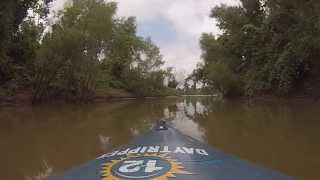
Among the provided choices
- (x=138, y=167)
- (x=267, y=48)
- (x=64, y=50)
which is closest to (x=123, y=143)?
(x=138, y=167)

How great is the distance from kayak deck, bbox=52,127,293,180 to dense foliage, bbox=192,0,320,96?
62.8 ft

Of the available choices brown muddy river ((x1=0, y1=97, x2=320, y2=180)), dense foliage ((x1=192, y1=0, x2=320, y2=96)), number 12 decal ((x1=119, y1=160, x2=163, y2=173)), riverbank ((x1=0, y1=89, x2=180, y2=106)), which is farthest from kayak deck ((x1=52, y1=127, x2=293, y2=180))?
riverbank ((x1=0, y1=89, x2=180, y2=106))

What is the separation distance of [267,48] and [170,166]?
1217 inches

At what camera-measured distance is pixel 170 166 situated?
5.46 m

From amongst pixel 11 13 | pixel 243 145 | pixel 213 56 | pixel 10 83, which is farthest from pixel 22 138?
pixel 213 56

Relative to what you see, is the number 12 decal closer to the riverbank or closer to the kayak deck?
the kayak deck

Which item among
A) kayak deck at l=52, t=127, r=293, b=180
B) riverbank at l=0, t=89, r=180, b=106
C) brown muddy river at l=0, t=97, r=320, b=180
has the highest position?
riverbank at l=0, t=89, r=180, b=106

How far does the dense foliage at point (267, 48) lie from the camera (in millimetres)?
28812

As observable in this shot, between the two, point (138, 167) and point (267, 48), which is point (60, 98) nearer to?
point (267, 48)

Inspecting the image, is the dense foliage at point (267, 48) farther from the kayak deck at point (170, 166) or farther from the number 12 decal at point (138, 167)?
the number 12 decal at point (138, 167)

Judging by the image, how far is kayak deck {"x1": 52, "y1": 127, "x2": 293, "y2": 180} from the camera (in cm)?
520

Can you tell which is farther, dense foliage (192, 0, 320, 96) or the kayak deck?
dense foliage (192, 0, 320, 96)

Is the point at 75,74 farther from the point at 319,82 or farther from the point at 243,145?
the point at 243,145

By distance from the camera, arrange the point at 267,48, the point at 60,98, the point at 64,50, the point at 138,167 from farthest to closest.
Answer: the point at 60,98 → the point at 267,48 → the point at 64,50 → the point at 138,167
